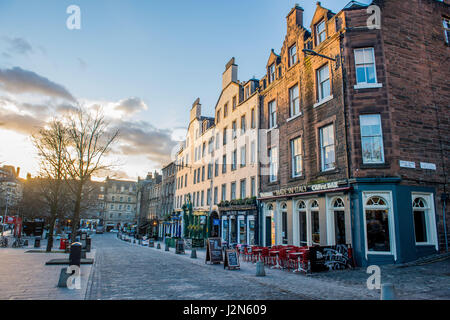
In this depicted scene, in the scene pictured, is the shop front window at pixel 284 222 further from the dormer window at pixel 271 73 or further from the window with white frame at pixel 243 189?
the dormer window at pixel 271 73

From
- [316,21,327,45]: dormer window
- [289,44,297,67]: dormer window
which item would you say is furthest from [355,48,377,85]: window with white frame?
[289,44,297,67]: dormer window

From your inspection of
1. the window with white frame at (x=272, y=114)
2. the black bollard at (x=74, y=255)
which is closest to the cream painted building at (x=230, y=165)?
the window with white frame at (x=272, y=114)

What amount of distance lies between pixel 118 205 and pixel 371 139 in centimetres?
9824

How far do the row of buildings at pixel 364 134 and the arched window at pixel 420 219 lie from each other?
6cm

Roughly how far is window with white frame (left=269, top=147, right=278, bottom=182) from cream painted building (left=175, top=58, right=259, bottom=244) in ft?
5.39

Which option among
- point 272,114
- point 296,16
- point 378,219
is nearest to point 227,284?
point 378,219

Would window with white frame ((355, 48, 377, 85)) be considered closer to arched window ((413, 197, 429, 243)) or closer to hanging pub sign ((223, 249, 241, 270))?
arched window ((413, 197, 429, 243))

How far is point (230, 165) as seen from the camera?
28672mm

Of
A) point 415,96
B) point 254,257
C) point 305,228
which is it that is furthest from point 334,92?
point 254,257

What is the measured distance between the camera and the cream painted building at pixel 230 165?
24.2 meters

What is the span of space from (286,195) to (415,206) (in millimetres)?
6714

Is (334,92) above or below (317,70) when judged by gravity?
below

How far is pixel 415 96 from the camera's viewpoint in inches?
582
